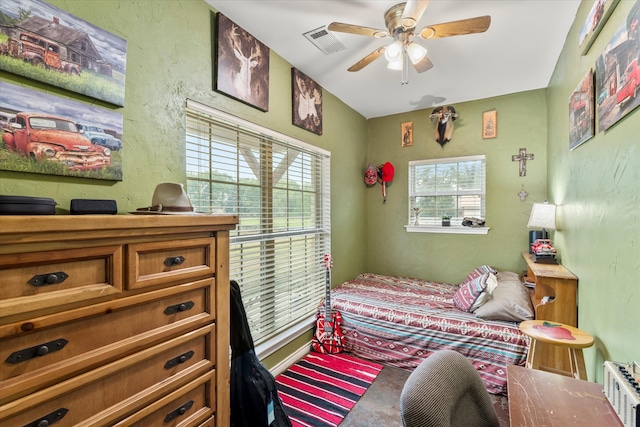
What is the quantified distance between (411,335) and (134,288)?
7.65 feet

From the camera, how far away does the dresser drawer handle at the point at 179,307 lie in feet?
3.57

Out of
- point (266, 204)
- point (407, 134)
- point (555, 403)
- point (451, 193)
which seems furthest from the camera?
point (407, 134)

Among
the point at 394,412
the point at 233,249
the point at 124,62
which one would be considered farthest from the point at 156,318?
the point at 394,412

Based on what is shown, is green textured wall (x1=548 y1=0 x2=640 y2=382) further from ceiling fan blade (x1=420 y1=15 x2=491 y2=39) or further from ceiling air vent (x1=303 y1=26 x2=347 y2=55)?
ceiling air vent (x1=303 y1=26 x2=347 y2=55)

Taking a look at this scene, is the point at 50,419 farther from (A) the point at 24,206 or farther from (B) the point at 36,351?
(A) the point at 24,206

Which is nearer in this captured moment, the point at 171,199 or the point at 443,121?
the point at 171,199

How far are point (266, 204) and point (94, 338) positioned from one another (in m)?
1.67

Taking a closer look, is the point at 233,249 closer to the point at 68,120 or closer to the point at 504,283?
the point at 68,120

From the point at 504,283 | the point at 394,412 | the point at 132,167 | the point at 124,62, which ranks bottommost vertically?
the point at 394,412

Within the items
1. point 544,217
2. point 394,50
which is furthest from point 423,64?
point 544,217

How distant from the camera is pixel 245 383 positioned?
1640mm

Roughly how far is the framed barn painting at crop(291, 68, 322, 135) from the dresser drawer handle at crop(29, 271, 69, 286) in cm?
226

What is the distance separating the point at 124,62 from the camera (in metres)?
1.44

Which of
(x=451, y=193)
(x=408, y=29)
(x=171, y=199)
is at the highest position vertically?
(x=408, y=29)
